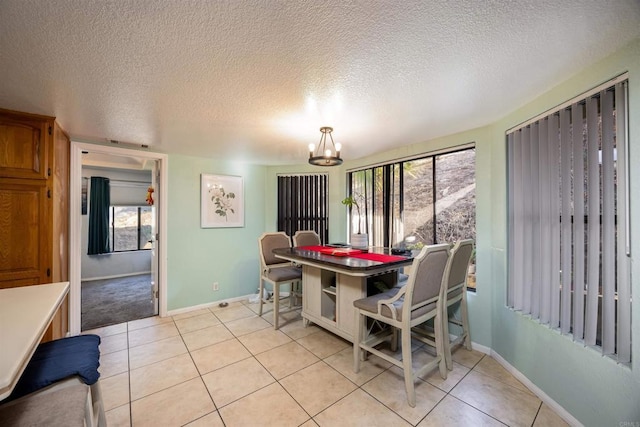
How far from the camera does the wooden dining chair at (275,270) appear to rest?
3.08 meters

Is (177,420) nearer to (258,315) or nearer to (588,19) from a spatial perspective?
(258,315)

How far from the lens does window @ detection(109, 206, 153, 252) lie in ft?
18.9

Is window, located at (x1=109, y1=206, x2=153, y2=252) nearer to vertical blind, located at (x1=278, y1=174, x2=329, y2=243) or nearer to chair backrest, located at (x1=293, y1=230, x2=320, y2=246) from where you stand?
vertical blind, located at (x1=278, y1=174, x2=329, y2=243)

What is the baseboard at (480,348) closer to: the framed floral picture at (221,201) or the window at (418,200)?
the window at (418,200)

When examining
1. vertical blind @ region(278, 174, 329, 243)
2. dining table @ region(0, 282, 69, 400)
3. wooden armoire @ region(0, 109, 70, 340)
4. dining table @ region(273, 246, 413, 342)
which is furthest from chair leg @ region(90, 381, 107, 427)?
vertical blind @ region(278, 174, 329, 243)

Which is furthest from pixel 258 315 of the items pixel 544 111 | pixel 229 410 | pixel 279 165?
pixel 544 111

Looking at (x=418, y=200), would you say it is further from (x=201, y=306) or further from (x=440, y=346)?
(x=201, y=306)

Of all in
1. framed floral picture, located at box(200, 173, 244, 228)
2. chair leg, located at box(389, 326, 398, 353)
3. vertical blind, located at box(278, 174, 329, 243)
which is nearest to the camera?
chair leg, located at box(389, 326, 398, 353)

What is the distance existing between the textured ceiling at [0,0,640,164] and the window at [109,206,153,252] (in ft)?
14.1

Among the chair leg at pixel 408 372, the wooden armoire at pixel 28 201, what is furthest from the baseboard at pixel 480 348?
the wooden armoire at pixel 28 201

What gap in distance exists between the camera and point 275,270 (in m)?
3.31

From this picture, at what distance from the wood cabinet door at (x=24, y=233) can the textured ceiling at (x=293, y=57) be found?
65 centimetres

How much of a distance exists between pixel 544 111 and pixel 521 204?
733mm

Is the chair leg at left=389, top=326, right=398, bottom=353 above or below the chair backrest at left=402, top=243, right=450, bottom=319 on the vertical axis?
below
